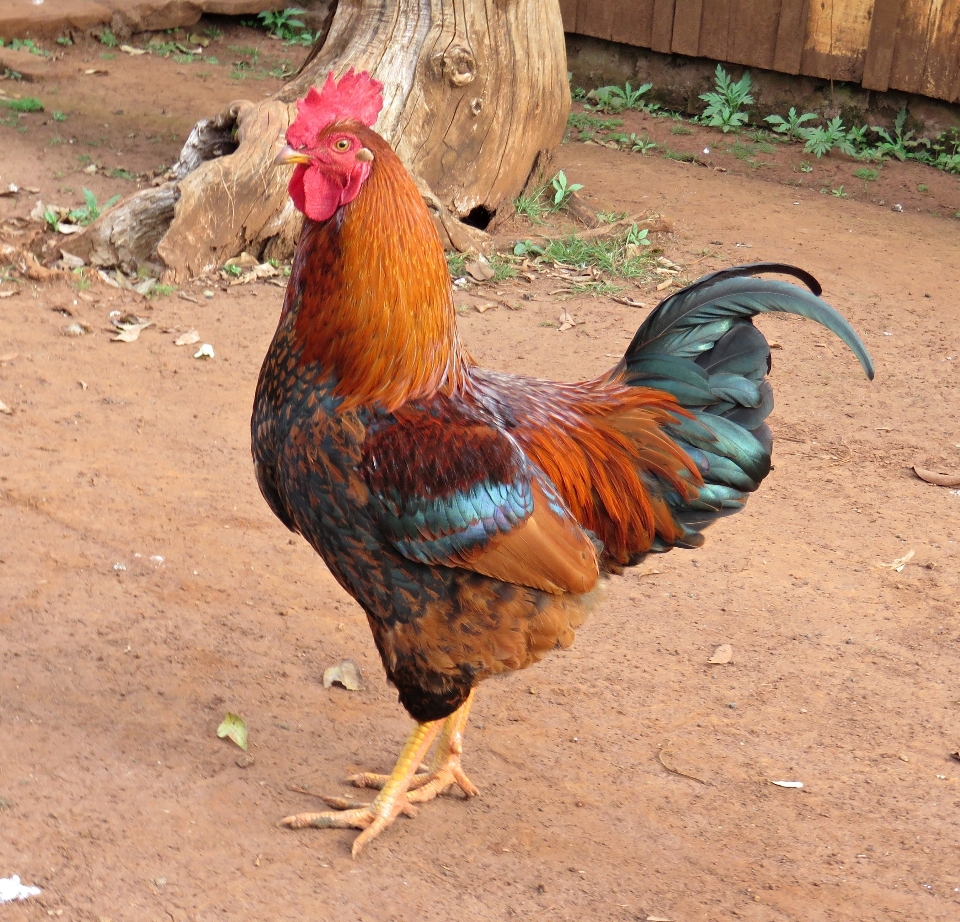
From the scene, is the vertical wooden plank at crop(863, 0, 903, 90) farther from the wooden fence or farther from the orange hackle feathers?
the orange hackle feathers

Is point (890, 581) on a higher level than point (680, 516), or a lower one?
lower

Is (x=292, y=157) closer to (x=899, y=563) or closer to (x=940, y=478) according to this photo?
(x=899, y=563)

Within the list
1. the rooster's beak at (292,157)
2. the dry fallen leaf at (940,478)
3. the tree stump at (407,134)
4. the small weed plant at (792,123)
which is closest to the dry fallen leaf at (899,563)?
the dry fallen leaf at (940,478)

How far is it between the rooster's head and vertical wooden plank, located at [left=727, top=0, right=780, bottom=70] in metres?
8.87

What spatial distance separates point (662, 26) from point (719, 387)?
29.5 feet

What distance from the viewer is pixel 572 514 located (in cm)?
336

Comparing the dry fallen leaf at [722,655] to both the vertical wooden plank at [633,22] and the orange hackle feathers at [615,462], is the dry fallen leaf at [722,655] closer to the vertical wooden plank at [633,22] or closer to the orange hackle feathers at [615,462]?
the orange hackle feathers at [615,462]

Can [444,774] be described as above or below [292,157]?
below

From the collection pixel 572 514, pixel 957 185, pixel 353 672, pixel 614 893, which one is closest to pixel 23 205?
pixel 353 672

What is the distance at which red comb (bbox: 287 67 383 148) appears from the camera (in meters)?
3.00

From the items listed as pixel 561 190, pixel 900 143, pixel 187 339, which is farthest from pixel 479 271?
pixel 900 143

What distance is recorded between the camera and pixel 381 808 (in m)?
3.34

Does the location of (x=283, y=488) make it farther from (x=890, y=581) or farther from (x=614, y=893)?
(x=890, y=581)

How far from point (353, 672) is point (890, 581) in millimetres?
2348
